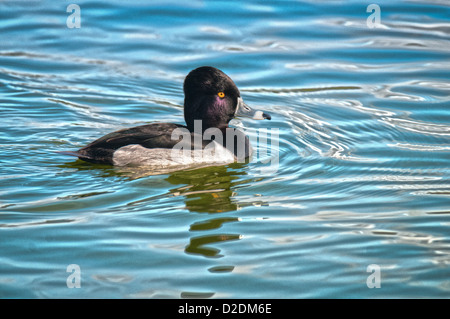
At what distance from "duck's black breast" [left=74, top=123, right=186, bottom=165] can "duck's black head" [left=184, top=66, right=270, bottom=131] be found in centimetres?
56

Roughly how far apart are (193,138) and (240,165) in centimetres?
63

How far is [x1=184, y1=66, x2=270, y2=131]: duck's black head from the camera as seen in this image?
796 centimetres

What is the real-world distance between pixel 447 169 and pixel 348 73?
4329 mm

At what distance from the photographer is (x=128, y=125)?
9.41 meters

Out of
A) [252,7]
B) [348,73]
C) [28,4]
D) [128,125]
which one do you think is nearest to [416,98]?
[348,73]

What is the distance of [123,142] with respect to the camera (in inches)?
296
